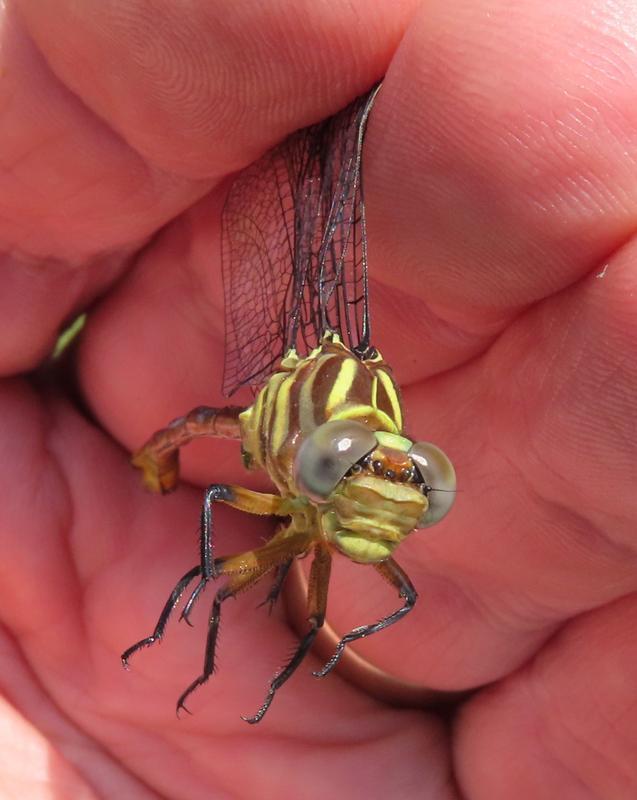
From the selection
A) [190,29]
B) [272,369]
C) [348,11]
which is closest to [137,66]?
[190,29]

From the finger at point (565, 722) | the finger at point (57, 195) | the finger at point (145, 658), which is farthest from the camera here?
the finger at point (145, 658)

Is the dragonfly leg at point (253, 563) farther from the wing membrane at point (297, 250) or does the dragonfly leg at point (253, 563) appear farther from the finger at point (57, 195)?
the finger at point (57, 195)

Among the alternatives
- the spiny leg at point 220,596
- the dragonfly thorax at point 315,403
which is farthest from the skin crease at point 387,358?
the spiny leg at point 220,596

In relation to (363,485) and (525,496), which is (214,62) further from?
(525,496)

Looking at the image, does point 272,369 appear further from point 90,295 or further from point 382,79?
point 90,295

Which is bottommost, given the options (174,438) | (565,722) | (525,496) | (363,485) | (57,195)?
(565,722)

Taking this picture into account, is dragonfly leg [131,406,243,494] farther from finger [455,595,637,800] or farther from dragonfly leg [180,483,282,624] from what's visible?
finger [455,595,637,800]

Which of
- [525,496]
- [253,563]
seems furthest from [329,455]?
[525,496]
